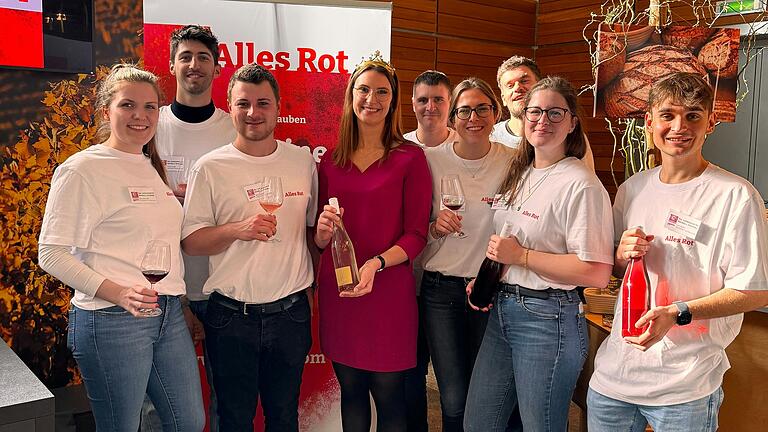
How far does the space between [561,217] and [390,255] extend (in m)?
0.61

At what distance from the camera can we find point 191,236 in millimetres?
2242

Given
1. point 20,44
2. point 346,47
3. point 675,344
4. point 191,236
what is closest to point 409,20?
point 346,47

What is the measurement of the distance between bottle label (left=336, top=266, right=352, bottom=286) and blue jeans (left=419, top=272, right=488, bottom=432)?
1.31 ft

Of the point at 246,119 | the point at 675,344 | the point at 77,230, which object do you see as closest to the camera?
the point at 675,344

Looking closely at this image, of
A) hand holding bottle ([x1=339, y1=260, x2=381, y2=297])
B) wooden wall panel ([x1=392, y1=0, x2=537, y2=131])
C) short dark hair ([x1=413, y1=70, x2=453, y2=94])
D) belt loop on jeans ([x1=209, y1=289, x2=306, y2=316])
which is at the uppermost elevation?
wooden wall panel ([x1=392, y1=0, x2=537, y2=131])

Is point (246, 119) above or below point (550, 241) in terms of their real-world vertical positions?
above

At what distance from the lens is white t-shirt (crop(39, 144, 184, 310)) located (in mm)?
1962

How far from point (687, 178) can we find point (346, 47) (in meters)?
1.93

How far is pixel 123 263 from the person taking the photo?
2.03 metres

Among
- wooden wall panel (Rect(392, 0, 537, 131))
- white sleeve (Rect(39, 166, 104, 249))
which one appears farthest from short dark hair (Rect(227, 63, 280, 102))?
wooden wall panel (Rect(392, 0, 537, 131))

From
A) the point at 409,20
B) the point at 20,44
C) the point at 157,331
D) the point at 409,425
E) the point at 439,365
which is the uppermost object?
the point at 409,20

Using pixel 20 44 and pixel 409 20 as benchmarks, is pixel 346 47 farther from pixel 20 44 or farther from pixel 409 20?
pixel 409 20

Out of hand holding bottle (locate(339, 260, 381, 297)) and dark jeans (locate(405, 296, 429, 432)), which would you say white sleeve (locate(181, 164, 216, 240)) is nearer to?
hand holding bottle (locate(339, 260, 381, 297))

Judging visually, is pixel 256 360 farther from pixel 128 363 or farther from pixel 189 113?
pixel 189 113
